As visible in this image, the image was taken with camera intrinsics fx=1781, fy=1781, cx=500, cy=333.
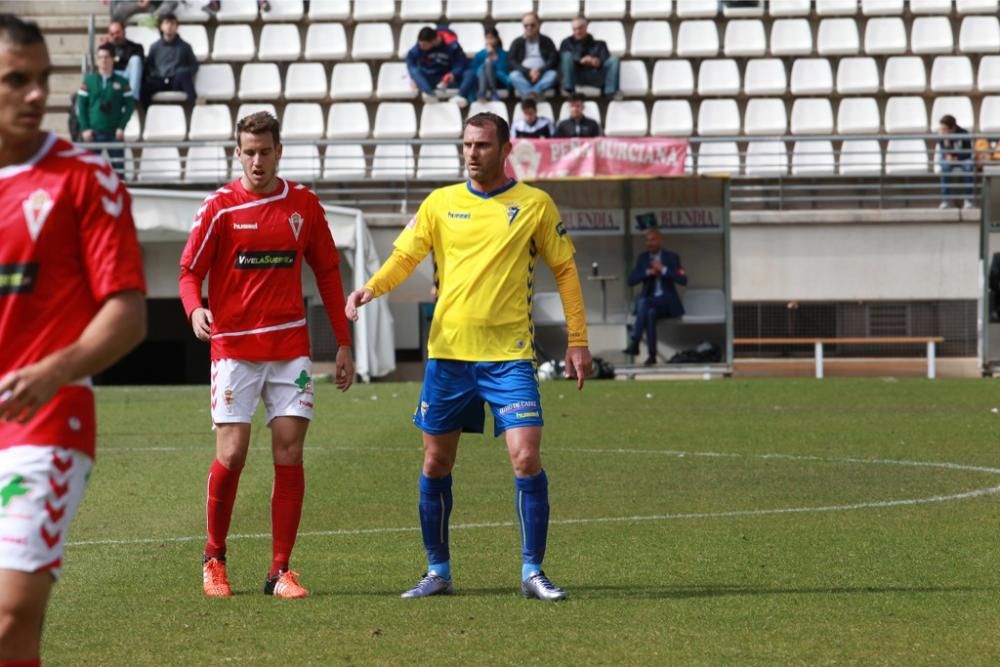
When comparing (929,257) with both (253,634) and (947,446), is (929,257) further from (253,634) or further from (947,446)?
(253,634)

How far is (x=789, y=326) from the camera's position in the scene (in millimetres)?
24188

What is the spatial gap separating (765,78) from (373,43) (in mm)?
6029

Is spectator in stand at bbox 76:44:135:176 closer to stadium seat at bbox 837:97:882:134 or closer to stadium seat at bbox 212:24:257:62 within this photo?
stadium seat at bbox 212:24:257:62

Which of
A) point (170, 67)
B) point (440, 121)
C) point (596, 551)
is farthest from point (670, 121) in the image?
point (596, 551)

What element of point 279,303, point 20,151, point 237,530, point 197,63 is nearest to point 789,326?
point 197,63

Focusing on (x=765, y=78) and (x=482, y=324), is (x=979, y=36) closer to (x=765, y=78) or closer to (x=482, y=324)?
(x=765, y=78)

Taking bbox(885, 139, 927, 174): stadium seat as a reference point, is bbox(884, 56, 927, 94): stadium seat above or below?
above

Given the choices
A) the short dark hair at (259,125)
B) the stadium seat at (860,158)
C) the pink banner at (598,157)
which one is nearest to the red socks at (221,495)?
the short dark hair at (259,125)

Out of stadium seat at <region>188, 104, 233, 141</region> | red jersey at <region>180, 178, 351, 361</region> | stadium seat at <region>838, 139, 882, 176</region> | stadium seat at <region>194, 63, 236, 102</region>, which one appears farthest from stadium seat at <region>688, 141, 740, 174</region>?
red jersey at <region>180, 178, 351, 361</region>

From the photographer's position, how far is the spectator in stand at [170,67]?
2625 cm

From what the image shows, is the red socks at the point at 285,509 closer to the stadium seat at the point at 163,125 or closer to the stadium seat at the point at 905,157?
the stadium seat at the point at 905,157

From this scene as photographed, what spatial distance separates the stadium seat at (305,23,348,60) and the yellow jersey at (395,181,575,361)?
67.3ft

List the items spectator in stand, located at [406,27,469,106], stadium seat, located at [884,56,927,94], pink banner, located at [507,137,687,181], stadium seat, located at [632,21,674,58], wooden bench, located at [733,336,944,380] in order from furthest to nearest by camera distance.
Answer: stadium seat, located at [632,21,674,58]
stadium seat, located at [884,56,927,94]
spectator in stand, located at [406,27,469,106]
wooden bench, located at [733,336,944,380]
pink banner, located at [507,137,687,181]

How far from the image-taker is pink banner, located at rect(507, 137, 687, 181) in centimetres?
2255
